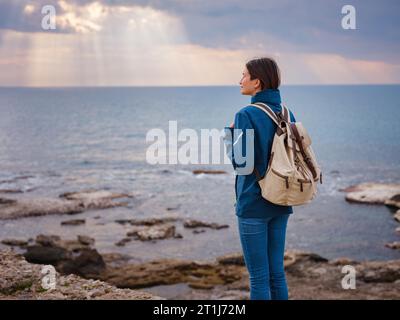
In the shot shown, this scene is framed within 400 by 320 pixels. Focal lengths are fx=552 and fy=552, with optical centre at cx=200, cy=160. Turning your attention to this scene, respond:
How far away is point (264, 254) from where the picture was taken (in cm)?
453

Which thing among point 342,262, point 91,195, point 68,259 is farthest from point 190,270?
point 91,195

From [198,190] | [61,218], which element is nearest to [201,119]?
[198,190]

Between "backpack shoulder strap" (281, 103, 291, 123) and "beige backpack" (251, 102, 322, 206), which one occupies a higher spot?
"backpack shoulder strap" (281, 103, 291, 123)

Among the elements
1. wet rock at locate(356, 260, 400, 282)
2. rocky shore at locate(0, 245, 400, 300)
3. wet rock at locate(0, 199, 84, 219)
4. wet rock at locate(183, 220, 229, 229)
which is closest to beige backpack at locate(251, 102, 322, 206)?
rocky shore at locate(0, 245, 400, 300)

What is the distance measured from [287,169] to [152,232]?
24277 millimetres

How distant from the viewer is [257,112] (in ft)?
14.5

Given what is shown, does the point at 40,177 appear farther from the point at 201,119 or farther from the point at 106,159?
the point at 201,119

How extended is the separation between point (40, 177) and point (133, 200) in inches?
574

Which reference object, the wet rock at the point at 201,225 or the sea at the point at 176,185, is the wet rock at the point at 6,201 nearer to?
the sea at the point at 176,185

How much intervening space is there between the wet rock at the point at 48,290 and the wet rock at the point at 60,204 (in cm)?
2542

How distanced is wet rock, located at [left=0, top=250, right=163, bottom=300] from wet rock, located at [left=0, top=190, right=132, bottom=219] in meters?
25.4

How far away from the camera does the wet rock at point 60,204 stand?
106 ft

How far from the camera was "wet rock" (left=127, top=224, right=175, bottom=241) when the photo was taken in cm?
2747

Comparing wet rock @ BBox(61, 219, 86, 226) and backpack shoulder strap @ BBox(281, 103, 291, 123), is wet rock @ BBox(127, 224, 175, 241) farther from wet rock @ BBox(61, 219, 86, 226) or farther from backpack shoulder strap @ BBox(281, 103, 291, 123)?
backpack shoulder strap @ BBox(281, 103, 291, 123)
